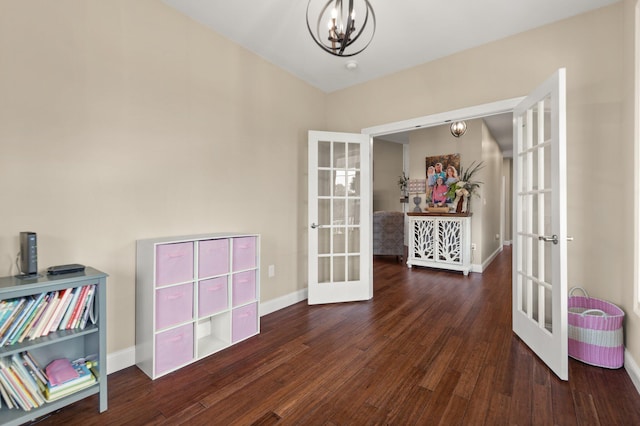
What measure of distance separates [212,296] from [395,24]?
273 centimetres

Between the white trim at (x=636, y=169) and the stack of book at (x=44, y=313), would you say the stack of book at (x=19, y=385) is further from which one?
the white trim at (x=636, y=169)

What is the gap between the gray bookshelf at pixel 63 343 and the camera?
136 cm

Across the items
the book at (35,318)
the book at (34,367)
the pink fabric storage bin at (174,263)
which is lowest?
the book at (34,367)

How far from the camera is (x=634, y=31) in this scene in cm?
189

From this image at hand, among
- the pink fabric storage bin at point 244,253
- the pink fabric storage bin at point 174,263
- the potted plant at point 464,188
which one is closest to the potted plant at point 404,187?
the potted plant at point 464,188

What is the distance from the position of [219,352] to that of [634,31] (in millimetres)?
3695

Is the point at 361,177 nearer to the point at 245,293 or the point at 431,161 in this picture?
the point at 245,293

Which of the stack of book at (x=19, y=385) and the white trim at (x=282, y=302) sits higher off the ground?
the stack of book at (x=19, y=385)

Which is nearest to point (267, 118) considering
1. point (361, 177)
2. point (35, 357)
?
point (361, 177)

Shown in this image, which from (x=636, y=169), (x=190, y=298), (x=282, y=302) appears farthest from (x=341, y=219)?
(x=636, y=169)

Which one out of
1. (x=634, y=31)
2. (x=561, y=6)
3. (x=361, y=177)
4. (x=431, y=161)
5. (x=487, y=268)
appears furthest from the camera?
(x=431, y=161)

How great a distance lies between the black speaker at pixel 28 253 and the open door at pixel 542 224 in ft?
10.2

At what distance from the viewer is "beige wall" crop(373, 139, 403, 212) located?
8.14m

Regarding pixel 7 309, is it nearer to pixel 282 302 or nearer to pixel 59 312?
pixel 59 312
